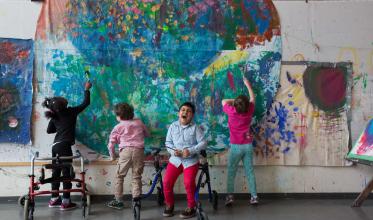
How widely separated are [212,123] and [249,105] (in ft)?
1.63

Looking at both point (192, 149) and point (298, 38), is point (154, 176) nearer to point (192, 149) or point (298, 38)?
point (192, 149)

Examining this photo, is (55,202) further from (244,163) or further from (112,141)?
(244,163)

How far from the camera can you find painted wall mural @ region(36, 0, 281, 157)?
179 inches

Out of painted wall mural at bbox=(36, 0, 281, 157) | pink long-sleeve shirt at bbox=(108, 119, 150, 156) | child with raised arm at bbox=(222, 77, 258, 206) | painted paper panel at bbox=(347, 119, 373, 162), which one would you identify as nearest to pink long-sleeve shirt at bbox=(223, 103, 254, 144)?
child with raised arm at bbox=(222, 77, 258, 206)

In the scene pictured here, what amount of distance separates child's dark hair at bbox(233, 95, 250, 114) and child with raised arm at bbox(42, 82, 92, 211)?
1.63 metres

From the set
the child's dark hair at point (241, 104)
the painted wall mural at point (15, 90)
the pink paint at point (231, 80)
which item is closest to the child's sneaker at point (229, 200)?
the child's dark hair at point (241, 104)

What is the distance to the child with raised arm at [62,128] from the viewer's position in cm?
425

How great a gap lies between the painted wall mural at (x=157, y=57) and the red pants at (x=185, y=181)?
2.17 feet

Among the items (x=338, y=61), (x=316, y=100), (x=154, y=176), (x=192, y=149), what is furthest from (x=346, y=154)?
(x=154, y=176)

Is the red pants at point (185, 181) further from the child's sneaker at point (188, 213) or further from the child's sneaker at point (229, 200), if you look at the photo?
the child's sneaker at point (229, 200)

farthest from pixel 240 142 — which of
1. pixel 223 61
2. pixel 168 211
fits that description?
pixel 168 211

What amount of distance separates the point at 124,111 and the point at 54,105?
2.44ft

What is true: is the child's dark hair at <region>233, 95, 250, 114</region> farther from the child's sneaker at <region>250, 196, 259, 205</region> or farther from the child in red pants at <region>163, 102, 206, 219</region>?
the child's sneaker at <region>250, 196, 259, 205</region>

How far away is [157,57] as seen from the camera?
462cm
